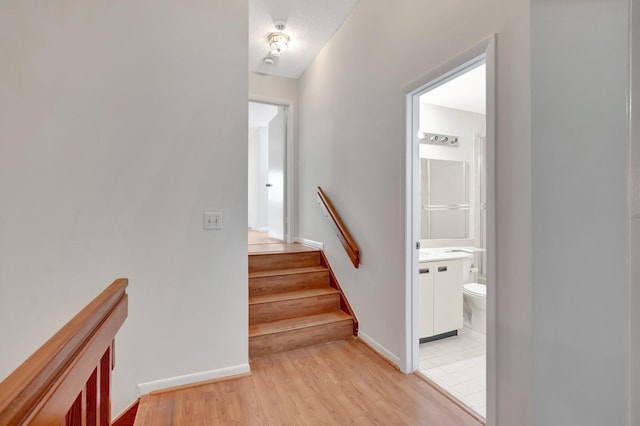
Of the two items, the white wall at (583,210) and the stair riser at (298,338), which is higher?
the white wall at (583,210)

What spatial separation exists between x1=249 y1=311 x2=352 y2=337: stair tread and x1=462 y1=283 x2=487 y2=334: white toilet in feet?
4.07

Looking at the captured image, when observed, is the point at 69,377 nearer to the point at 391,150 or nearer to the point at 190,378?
the point at 190,378

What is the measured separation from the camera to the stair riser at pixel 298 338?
7.85 ft

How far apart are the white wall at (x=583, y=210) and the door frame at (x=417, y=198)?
34 centimetres

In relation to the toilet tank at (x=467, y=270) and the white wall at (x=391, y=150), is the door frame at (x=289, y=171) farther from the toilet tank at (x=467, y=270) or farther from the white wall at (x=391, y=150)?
the toilet tank at (x=467, y=270)

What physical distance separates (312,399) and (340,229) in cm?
144

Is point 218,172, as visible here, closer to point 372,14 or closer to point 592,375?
point 372,14

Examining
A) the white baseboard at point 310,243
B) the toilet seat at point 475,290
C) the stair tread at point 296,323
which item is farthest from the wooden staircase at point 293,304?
the toilet seat at point 475,290

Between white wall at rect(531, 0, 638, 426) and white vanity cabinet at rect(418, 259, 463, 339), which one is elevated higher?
white wall at rect(531, 0, 638, 426)

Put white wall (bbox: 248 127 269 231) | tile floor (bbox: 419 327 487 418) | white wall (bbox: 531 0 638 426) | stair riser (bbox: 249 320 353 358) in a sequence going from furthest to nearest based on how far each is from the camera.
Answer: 1. white wall (bbox: 248 127 269 231)
2. stair riser (bbox: 249 320 353 358)
3. tile floor (bbox: 419 327 487 418)
4. white wall (bbox: 531 0 638 426)

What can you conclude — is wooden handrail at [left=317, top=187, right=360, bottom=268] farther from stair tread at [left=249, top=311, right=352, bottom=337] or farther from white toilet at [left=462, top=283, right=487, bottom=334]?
white toilet at [left=462, top=283, right=487, bottom=334]

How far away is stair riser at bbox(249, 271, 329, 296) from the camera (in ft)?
9.18

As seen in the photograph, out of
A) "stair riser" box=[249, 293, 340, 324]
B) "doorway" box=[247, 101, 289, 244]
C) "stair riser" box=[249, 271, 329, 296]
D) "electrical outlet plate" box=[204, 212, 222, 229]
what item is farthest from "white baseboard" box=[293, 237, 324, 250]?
"electrical outlet plate" box=[204, 212, 222, 229]

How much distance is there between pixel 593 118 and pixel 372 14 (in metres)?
2.14
